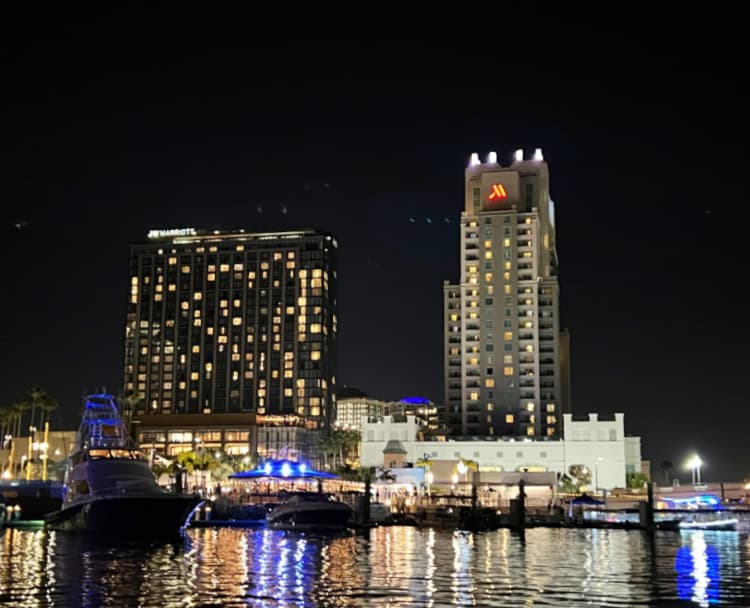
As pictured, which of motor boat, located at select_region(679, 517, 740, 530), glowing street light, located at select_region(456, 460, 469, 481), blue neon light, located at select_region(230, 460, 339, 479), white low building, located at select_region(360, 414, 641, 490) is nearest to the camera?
motor boat, located at select_region(679, 517, 740, 530)

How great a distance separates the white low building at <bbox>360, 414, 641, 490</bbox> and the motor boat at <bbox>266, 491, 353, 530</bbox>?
253 ft

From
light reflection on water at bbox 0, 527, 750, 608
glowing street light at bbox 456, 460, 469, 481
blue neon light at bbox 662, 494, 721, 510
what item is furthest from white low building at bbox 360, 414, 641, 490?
light reflection on water at bbox 0, 527, 750, 608

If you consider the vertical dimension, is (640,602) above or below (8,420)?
below

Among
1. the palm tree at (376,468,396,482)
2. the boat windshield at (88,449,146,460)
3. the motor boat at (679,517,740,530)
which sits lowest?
the motor boat at (679,517,740,530)

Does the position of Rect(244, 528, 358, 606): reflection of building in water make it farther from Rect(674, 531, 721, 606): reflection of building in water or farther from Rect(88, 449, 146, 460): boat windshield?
Rect(674, 531, 721, 606): reflection of building in water

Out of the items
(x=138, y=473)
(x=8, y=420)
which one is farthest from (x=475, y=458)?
(x=138, y=473)

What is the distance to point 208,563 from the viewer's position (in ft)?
173

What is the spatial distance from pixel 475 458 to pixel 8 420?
78.5 m

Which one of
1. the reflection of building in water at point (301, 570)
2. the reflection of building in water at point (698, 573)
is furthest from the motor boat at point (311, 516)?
the reflection of building in water at point (698, 573)

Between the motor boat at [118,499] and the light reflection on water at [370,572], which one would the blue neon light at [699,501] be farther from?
the motor boat at [118,499]

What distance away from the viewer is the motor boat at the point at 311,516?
88.0 metres

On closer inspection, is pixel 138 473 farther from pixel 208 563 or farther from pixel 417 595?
pixel 417 595

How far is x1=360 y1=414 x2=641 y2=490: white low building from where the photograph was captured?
164m

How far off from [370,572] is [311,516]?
40772mm
